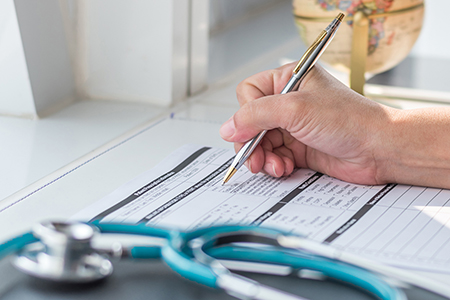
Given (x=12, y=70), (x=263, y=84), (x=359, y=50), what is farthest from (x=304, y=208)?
(x=12, y=70)

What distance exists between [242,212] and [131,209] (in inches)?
4.4

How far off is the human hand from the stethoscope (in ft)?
0.60

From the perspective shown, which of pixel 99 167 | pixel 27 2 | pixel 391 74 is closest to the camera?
pixel 99 167

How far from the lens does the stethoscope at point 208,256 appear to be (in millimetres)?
409

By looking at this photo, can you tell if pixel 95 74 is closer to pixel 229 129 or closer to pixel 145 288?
pixel 229 129

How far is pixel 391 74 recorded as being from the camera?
1177mm

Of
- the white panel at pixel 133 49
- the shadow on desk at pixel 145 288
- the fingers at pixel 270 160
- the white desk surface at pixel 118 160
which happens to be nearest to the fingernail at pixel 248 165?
the fingers at pixel 270 160

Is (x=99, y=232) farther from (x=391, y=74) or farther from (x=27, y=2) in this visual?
(x=391, y=74)

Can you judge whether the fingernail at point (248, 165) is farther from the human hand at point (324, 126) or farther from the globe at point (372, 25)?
the globe at point (372, 25)

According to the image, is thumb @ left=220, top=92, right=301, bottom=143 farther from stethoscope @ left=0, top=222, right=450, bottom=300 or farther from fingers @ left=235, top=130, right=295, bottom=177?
stethoscope @ left=0, top=222, right=450, bottom=300

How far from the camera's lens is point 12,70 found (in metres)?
0.90

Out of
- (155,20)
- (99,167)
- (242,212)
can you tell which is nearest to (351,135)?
(242,212)

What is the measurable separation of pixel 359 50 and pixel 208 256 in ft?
2.01

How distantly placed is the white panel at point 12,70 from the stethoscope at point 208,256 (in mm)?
498
